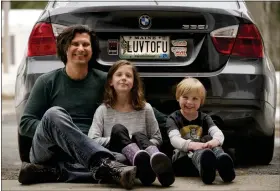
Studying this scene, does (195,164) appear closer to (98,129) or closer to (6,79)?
(98,129)

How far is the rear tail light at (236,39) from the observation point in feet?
19.7

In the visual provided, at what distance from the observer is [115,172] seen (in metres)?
5.01

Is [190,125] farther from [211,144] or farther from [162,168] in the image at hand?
[162,168]

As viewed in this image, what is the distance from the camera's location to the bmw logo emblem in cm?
594

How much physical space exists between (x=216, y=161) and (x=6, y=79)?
17.0 m

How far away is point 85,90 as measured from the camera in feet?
18.7

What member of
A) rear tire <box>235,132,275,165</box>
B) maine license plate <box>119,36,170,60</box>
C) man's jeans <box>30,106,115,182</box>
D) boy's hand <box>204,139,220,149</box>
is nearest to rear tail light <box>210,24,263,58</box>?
maine license plate <box>119,36,170,60</box>

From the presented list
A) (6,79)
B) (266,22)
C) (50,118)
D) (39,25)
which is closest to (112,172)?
(50,118)

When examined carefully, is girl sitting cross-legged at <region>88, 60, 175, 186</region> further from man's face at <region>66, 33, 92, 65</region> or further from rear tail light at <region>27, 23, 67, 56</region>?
rear tail light at <region>27, 23, 67, 56</region>

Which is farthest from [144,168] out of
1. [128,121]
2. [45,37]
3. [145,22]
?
[45,37]

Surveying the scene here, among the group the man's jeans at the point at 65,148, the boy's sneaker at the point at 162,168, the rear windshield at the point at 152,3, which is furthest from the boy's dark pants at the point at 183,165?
the rear windshield at the point at 152,3

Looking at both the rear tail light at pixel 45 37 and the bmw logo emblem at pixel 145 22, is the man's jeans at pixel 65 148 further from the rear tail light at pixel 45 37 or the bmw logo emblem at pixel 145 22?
the bmw logo emblem at pixel 145 22

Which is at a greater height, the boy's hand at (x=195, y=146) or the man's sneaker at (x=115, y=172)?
the boy's hand at (x=195, y=146)

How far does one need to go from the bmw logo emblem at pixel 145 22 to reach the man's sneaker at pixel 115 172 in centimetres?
122
